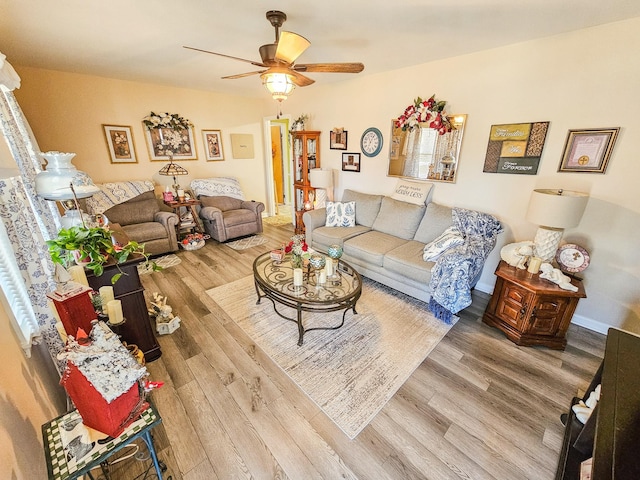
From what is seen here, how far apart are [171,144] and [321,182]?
2.65 m

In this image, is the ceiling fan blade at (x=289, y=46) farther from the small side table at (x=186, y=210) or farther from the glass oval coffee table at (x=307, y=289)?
the small side table at (x=186, y=210)

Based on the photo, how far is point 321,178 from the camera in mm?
4109

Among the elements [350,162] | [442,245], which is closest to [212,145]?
[350,162]

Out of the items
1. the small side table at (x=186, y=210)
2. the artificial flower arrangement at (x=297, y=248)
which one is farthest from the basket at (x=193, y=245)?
the artificial flower arrangement at (x=297, y=248)

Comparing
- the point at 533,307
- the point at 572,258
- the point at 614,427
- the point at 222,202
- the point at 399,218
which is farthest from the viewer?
the point at 222,202

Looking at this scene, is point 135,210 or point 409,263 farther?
point 135,210

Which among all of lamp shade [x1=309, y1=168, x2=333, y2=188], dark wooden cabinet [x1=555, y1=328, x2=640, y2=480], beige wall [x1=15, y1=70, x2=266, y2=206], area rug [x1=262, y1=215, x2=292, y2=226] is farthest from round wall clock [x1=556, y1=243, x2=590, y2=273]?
beige wall [x1=15, y1=70, x2=266, y2=206]

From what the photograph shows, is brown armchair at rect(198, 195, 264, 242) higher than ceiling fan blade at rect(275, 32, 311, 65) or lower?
lower

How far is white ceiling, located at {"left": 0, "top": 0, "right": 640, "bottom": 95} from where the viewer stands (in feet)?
5.75

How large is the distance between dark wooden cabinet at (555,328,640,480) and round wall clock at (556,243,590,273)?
46.2 inches

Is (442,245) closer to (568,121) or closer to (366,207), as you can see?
(366,207)

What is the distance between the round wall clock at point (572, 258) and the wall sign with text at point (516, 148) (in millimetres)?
752

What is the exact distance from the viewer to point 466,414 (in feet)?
5.32

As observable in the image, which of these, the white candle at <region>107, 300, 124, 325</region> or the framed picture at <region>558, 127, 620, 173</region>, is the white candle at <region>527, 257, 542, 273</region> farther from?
the white candle at <region>107, 300, 124, 325</region>
